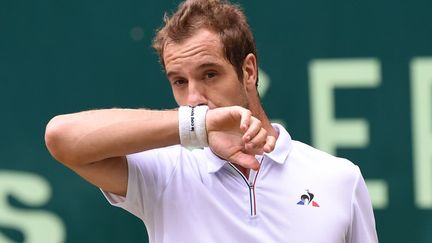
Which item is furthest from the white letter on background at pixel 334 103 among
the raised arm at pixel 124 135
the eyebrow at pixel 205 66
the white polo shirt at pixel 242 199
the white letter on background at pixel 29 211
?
the raised arm at pixel 124 135

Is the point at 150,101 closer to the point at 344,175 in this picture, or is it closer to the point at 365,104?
the point at 365,104

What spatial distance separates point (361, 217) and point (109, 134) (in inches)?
27.5

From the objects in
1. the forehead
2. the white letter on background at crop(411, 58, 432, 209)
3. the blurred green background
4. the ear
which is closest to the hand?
the forehead

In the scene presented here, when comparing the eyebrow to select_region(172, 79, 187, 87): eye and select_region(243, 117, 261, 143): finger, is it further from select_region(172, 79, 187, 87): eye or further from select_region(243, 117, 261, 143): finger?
select_region(243, 117, 261, 143): finger

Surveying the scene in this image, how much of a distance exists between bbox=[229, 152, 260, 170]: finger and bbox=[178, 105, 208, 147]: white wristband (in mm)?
74

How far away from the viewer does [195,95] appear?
225 centimetres

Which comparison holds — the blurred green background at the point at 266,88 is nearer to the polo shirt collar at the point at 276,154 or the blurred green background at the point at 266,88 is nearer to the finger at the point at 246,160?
the polo shirt collar at the point at 276,154

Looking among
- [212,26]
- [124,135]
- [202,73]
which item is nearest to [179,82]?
[202,73]

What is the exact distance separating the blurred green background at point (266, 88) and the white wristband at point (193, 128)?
4.92 ft

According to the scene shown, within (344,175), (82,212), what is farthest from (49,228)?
(344,175)

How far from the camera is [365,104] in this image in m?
3.53

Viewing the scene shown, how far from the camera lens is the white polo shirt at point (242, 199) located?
2236 mm

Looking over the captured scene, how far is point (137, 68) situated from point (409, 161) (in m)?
1.08

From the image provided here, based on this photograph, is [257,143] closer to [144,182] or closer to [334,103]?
[144,182]
